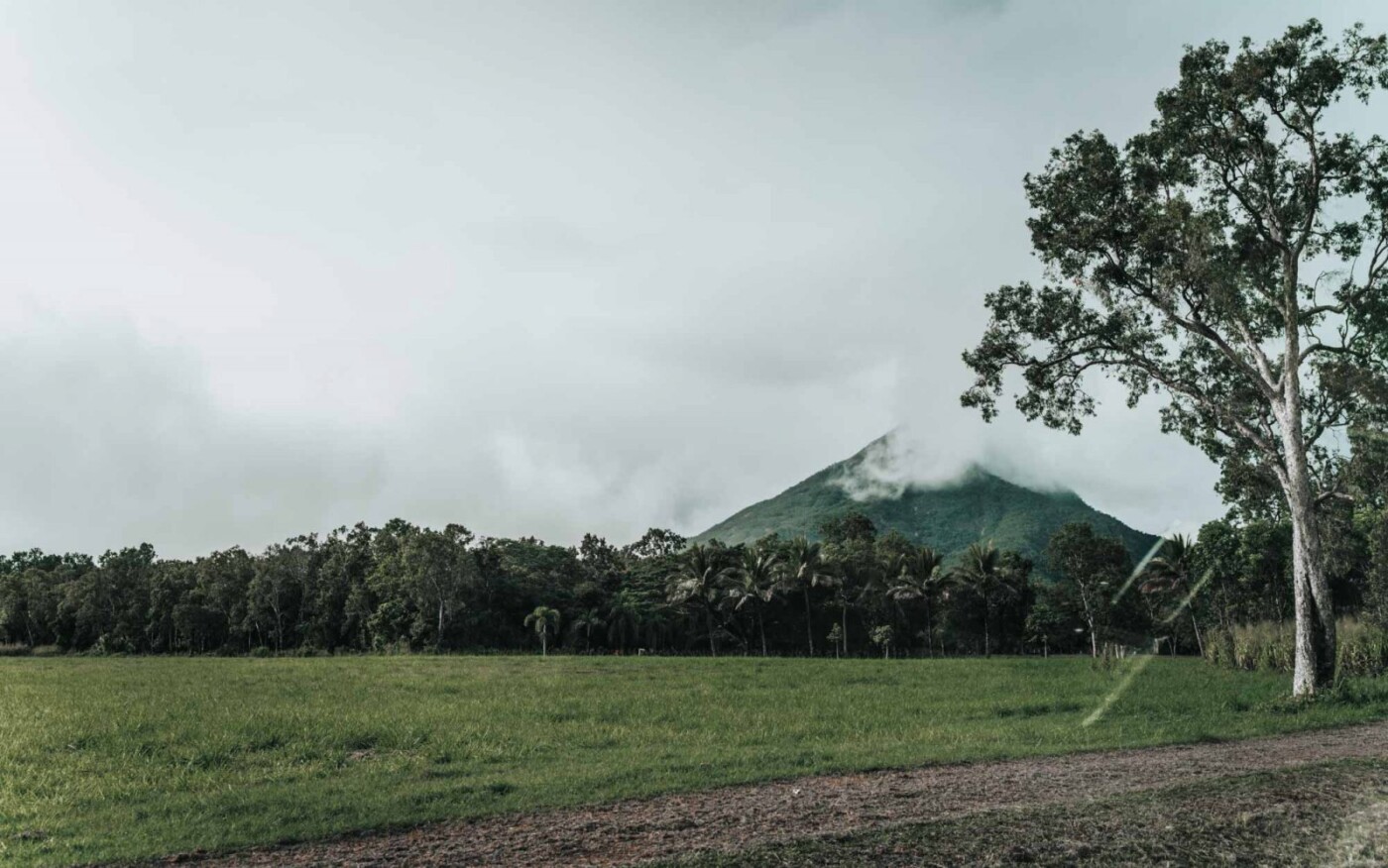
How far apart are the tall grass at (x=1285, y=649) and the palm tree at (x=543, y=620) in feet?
147

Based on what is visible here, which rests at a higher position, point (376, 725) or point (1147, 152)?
point (1147, 152)

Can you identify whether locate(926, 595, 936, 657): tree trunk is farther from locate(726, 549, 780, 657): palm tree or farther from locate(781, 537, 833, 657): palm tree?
locate(726, 549, 780, 657): palm tree

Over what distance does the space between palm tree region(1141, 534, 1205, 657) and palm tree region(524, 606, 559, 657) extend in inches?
1937

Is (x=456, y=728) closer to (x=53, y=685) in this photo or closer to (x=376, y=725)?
(x=376, y=725)

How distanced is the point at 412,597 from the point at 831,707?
53.9m

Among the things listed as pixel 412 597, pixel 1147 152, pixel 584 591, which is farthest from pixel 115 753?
pixel 584 591

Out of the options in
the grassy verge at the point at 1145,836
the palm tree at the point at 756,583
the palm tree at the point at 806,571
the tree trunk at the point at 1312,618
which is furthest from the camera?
the palm tree at the point at 756,583

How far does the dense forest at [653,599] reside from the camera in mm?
68188

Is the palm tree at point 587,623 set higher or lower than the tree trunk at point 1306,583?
lower

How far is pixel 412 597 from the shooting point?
66938mm

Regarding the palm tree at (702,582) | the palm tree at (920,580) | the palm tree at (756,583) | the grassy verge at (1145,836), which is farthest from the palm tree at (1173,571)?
the grassy verge at (1145,836)

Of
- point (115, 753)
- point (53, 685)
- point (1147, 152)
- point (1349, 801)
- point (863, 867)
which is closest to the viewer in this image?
point (863, 867)

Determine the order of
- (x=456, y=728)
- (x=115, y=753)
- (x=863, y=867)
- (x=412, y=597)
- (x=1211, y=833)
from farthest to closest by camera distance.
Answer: (x=412, y=597)
(x=456, y=728)
(x=115, y=753)
(x=1211, y=833)
(x=863, y=867)

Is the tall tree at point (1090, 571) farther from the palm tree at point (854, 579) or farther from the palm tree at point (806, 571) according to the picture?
the palm tree at point (806, 571)
